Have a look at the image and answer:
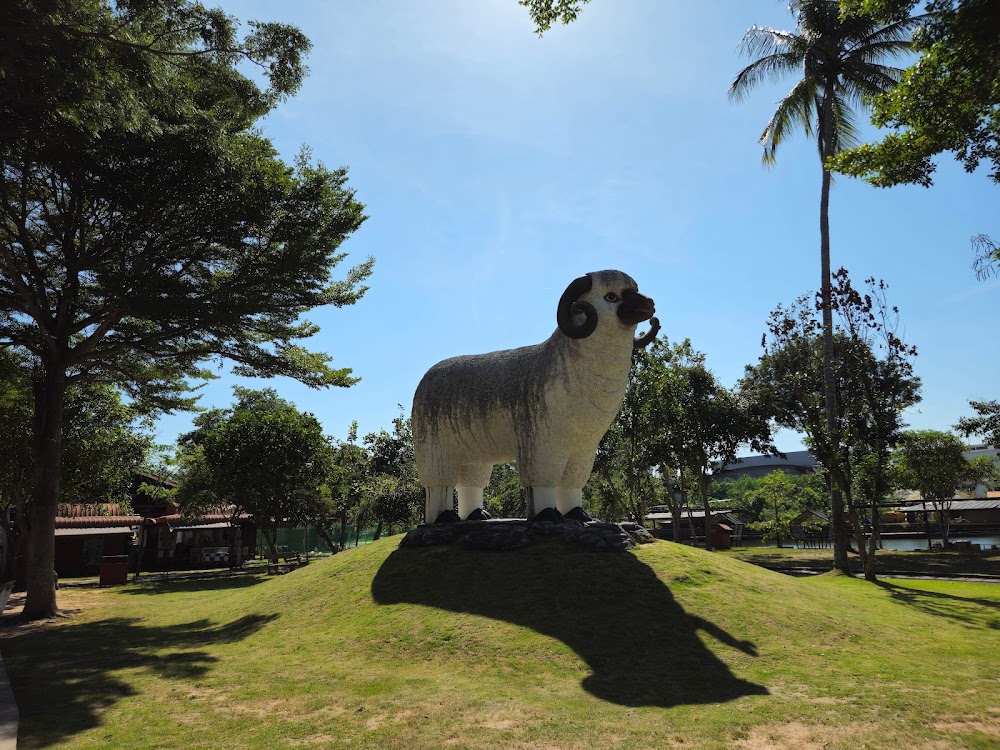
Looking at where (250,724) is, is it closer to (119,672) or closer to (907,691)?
(119,672)

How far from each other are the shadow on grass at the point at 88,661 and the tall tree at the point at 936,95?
1104 centimetres

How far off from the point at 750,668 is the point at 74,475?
22.5 metres

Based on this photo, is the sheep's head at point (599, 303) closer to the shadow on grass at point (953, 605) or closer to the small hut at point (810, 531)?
the shadow on grass at point (953, 605)

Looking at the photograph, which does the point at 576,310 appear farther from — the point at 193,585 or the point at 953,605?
the point at 193,585

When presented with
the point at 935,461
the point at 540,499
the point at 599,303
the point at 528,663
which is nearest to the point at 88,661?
the point at 528,663

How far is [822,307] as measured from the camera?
20391 mm

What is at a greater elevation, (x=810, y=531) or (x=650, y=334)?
(x=650, y=334)

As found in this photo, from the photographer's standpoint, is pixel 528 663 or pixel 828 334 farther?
pixel 828 334

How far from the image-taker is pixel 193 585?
72.9 ft

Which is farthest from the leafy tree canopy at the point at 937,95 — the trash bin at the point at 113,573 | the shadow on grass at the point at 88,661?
the trash bin at the point at 113,573

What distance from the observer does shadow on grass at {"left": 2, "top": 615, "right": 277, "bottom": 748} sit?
249 inches

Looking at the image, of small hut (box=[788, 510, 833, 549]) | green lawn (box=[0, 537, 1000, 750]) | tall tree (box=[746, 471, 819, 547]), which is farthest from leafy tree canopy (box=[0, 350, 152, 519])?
small hut (box=[788, 510, 833, 549])

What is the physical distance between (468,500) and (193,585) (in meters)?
13.6

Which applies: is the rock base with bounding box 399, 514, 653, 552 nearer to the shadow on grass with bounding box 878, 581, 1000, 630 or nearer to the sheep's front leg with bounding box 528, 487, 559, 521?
the sheep's front leg with bounding box 528, 487, 559, 521
